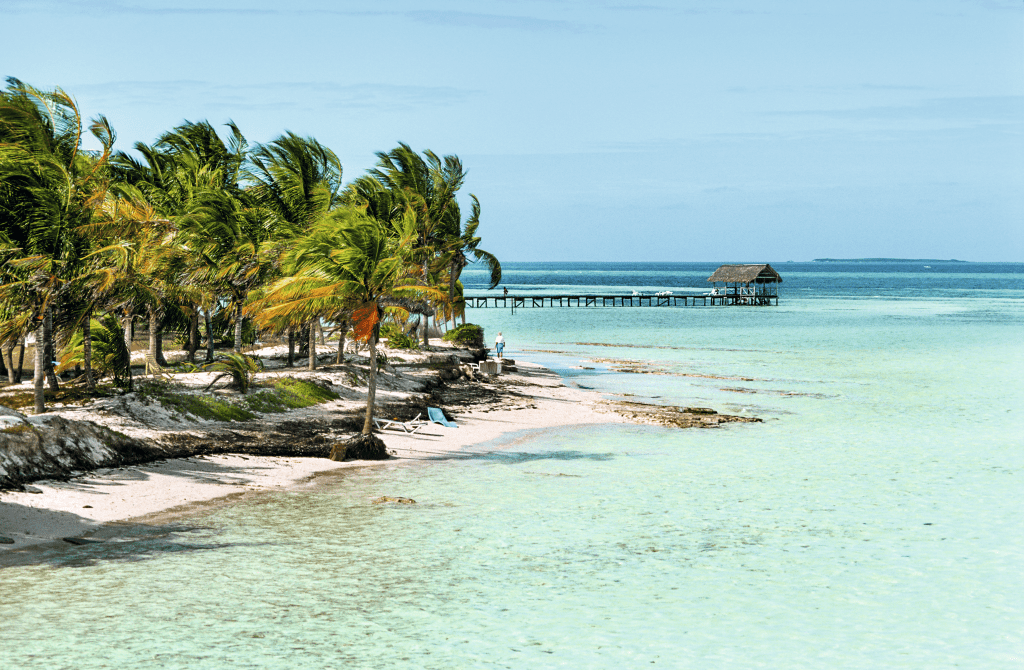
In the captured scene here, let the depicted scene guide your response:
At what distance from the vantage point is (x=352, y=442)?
16.5 meters

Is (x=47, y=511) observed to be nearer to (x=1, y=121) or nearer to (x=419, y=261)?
(x=1, y=121)

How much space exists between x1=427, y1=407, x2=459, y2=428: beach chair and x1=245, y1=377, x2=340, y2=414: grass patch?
2.37 meters

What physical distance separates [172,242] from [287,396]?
5006 mm

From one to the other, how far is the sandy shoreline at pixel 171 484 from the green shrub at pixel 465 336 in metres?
13.1

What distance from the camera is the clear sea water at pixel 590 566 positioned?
8523 millimetres

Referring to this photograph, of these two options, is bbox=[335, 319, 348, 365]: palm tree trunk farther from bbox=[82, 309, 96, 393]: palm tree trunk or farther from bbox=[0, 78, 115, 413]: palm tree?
bbox=[0, 78, 115, 413]: palm tree

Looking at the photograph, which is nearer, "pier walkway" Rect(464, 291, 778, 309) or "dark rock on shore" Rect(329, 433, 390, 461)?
"dark rock on shore" Rect(329, 433, 390, 461)

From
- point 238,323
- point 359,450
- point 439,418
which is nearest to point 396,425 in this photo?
point 439,418

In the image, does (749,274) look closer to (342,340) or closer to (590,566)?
(342,340)

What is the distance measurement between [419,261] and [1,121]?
16.6 metres

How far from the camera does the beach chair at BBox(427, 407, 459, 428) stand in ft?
67.2

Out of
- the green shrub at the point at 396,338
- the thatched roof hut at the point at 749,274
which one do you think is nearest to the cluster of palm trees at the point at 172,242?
the green shrub at the point at 396,338

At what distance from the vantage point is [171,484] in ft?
45.1

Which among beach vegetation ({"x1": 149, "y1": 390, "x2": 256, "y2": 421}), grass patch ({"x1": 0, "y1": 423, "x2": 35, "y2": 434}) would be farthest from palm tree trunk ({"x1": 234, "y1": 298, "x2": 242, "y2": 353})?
grass patch ({"x1": 0, "y1": 423, "x2": 35, "y2": 434})
